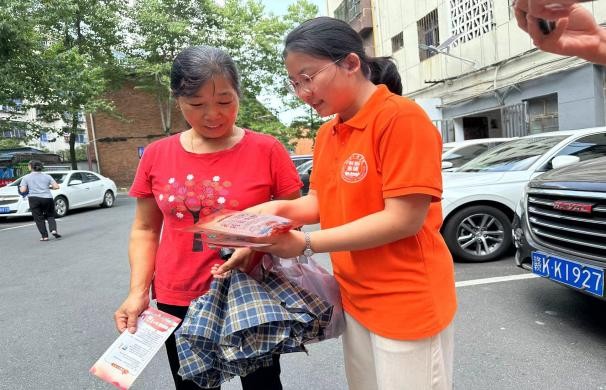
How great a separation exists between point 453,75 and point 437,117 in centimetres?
158

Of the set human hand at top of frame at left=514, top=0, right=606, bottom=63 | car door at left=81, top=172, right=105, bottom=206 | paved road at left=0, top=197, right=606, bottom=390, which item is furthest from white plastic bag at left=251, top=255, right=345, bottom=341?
car door at left=81, top=172, right=105, bottom=206

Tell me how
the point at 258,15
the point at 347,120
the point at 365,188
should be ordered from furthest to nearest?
the point at 258,15 < the point at 347,120 < the point at 365,188

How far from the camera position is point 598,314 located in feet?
10.9

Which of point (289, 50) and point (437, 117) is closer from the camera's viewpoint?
point (289, 50)

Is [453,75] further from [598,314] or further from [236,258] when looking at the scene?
[236,258]

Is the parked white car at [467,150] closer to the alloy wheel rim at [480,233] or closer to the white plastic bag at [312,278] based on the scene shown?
the alloy wheel rim at [480,233]

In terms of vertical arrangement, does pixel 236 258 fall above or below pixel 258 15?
below

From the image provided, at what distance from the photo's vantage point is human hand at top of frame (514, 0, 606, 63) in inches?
32.5

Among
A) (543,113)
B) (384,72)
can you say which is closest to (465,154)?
(543,113)

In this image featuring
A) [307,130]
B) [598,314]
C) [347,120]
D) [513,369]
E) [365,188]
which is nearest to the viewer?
[365,188]

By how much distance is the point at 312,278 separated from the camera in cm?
145

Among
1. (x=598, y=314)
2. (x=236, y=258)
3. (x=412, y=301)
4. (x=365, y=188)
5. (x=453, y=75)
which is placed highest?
(x=453, y=75)

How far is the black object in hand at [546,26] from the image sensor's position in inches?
35.1

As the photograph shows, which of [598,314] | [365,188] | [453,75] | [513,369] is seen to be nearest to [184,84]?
[365,188]
